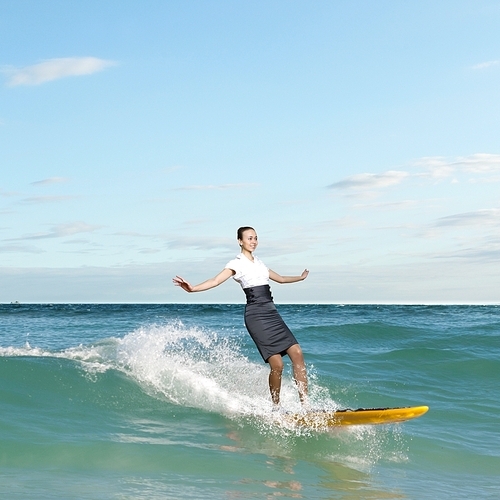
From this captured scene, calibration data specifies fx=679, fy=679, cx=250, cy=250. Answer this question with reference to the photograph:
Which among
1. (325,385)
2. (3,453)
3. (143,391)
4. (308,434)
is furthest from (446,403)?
(3,453)

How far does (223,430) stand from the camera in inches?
338

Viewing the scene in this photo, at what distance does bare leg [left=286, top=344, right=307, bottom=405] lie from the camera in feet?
26.3

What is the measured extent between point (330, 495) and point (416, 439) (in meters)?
2.91

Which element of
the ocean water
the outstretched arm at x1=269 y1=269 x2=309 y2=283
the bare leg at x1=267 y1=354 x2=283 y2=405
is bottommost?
the ocean water

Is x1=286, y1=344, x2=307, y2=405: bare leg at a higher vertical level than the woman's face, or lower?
lower

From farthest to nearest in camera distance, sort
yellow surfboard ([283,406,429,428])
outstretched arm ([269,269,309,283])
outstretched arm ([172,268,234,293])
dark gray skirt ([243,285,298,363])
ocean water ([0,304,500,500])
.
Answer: outstretched arm ([269,269,309,283]) → dark gray skirt ([243,285,298,363]) → yellow surfboard ([283,406,429,428]) → outstretched arm ([172,268,234,293]) → ocean water ([0,304,500,500])

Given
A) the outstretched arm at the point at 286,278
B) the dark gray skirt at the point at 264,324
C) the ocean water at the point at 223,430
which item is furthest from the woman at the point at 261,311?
the ocean water at the point at 223,430

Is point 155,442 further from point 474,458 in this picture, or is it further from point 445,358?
point 445,358

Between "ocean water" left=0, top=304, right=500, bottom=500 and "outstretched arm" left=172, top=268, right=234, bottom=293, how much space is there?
181 cm

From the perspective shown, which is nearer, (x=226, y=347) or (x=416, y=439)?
(x=416, y=439)

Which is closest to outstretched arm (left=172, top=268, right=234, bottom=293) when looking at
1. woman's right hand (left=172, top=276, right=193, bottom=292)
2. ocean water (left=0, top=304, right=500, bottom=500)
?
woman's right hand (left=172, top=276, right=193, bottom=292)

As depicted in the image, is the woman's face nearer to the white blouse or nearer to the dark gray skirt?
the white blouse

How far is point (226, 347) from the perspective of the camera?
675 inches

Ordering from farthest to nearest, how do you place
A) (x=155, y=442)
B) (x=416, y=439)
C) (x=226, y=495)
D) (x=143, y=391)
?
(x=143, y=391)
(x=416, y=439)
(x=155, y=442)
(x=226, y=495)
